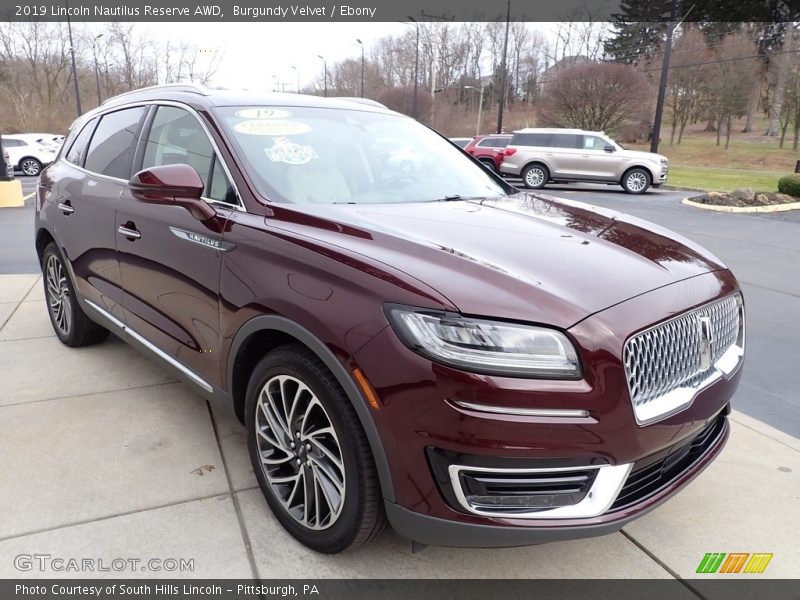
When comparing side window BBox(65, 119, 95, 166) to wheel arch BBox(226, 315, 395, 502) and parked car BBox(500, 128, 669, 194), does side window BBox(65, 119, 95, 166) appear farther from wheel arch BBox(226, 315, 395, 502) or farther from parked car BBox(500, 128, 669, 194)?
parked car BBox(500, 128, 669, 194)

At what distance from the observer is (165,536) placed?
2.41m

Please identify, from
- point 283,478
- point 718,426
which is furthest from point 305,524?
point 718,426

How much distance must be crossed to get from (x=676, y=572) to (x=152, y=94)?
3604 mm

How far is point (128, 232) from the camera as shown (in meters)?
3.18

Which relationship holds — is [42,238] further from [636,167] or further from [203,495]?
[636,167]

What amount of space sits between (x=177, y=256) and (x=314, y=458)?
3.98 feet

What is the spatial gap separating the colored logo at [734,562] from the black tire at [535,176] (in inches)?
677

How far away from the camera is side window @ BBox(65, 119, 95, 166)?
164 inches

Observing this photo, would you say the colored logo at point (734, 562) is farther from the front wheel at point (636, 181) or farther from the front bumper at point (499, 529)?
the front wheel at point (636, 181)

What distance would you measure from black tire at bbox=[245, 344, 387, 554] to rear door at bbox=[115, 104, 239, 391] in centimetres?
38

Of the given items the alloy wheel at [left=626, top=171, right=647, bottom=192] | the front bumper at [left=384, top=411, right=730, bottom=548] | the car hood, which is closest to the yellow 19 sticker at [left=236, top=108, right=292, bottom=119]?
the car hood

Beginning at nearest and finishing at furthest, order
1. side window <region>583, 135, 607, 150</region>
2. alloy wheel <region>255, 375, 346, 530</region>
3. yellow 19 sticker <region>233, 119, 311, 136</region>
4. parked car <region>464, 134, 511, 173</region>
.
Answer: alloy wheel <region>255, 375, 346, 530</region>
yellow 19 sticker <region>233, 119, 311, 136</region>
side window <region>583, 135, 607, 150</region>
parked car <region>464, 134, 511, 173</region>
